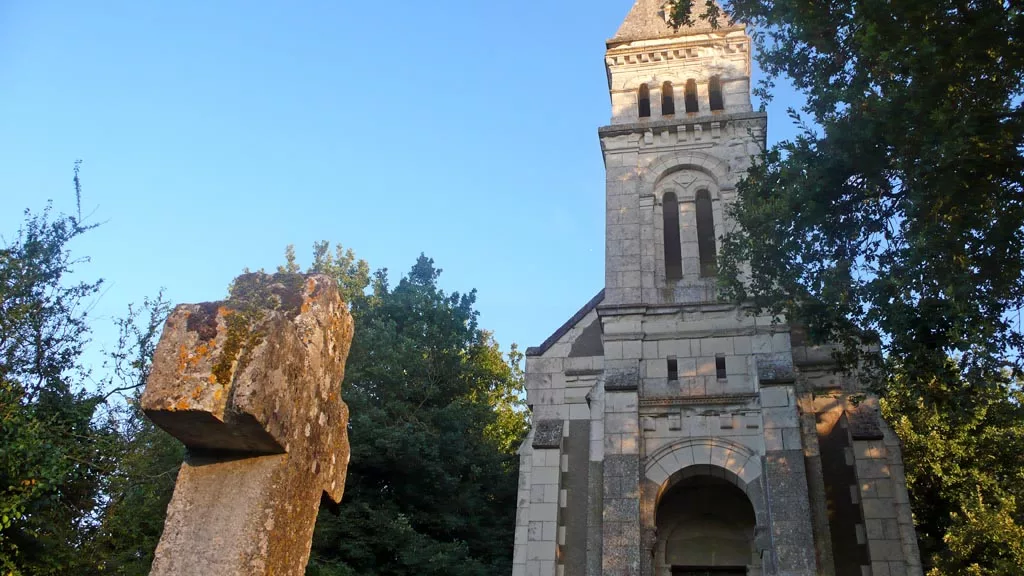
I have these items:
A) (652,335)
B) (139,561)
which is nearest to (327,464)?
(139,561)

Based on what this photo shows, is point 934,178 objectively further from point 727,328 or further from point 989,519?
point 989,519

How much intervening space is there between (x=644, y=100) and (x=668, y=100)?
65cm

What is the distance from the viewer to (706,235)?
1869 cm

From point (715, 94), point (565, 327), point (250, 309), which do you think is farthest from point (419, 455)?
point (250, 309)

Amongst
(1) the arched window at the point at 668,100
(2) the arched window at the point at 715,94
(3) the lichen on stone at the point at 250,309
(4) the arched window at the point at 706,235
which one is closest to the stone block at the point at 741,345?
(4) the arched window at the point at 706,235

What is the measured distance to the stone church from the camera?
1486cm

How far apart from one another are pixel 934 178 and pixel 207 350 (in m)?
9.60

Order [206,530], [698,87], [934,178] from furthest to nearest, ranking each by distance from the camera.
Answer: [698,87] < [934,178] < [206,530]

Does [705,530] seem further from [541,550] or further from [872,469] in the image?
[541,550]

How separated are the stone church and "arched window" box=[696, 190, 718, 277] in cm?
4

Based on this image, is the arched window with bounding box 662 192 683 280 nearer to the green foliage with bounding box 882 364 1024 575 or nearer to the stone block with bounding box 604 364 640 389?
the stone block with bounding box 604 364 640 389

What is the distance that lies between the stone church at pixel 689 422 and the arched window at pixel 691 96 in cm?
Answer: 31

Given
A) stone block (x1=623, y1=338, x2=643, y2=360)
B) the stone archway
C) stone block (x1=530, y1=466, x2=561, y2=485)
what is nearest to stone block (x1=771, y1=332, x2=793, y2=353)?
the stone archway

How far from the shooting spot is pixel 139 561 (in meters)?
14.3
